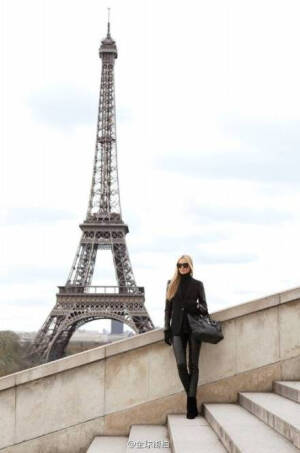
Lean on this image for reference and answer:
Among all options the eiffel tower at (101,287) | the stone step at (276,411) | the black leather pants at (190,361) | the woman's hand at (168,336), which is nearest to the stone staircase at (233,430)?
the stone step at (276,411)

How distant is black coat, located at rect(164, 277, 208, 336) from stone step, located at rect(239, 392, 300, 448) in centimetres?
118

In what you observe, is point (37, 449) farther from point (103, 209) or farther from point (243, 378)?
point (103, 209)

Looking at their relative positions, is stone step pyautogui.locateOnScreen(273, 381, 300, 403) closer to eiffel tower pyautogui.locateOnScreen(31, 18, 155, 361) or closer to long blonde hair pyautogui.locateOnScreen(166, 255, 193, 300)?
long blonde hair pyautogui.locateOnScreen(166, 255, 193, 300)

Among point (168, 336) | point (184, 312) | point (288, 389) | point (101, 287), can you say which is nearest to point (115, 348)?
point (168, 336)

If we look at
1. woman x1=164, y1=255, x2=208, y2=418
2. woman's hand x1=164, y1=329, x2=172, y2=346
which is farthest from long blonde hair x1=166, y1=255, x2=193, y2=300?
woman's hand x1=164, y1=329, x2=172, y2=346

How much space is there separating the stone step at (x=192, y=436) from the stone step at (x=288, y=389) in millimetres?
996

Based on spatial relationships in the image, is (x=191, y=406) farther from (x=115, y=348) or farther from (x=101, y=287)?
(x=101, y=287)

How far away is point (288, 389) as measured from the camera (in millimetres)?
8422

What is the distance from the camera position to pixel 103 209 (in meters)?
68.0

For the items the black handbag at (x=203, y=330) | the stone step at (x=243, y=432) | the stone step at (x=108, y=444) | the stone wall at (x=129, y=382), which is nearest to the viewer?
the stone step at (x=243, y=432)

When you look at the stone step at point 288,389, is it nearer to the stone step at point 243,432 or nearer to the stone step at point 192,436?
the stone step at point 243,432

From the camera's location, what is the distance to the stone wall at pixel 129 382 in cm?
931

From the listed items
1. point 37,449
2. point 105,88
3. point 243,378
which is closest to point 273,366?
point 243,378

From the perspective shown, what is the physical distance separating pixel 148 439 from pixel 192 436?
0.86m
